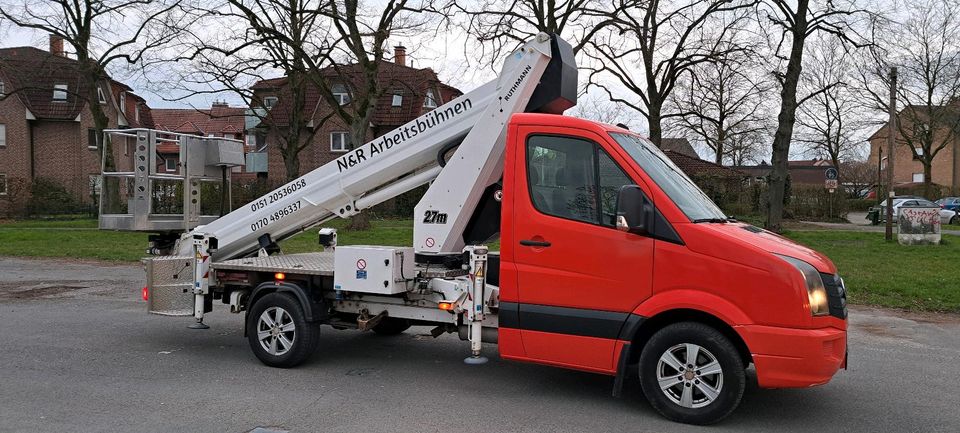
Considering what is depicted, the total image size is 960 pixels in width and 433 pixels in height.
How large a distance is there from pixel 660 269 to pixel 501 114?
2.00m

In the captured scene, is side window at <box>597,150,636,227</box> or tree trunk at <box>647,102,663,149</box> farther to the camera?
tree trunk at <box>647,102,663,149</box>

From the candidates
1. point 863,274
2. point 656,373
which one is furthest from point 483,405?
point 863,274

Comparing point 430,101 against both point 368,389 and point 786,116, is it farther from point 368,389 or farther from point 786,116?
point 368,389

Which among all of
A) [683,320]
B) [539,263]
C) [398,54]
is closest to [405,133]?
[539,263]

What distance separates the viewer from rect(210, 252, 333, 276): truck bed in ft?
22.0

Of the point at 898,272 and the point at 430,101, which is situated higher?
the point at 430,101

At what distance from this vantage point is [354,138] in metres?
22.4

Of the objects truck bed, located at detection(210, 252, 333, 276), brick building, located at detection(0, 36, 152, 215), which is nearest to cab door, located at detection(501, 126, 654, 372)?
truck bed, located at detection(210, 252, 333, 276)

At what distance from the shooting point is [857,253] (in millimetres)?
16859

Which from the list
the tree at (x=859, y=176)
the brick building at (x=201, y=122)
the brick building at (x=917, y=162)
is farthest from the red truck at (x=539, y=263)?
the tree at (x=859, y=176)

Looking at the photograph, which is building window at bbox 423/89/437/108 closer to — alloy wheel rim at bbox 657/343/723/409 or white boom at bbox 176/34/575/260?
white boom at bbox 176/34/575/260

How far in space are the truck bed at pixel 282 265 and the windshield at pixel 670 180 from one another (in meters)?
3.00

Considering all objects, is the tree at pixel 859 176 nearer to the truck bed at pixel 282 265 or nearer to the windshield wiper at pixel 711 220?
the windshield wiper at pixel 711 220

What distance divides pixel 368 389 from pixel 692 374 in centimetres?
274
